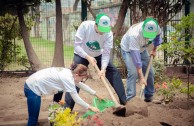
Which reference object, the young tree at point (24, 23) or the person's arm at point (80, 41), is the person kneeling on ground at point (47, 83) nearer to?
the person's arm at point (80, 41)

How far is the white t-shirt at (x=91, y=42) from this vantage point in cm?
497

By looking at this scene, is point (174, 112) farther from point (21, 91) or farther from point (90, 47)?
point (21, 91)

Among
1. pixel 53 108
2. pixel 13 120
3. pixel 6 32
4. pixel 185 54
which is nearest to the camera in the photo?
pixel 53 108

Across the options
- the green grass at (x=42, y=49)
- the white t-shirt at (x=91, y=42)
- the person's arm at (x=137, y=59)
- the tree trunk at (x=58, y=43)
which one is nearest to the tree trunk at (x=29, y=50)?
the green grass at (x=42, y=49)

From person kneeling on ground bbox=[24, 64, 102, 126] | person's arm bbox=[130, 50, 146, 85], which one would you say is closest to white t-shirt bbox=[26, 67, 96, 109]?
person kneeling on ground bbox=[24, 64, 102, 126]

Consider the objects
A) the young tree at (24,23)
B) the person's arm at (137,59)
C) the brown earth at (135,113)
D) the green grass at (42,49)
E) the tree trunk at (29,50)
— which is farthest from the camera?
the green grass at (42,49)

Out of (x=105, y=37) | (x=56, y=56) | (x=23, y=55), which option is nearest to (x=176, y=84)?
(x=105, y=37)

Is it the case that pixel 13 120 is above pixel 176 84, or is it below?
below

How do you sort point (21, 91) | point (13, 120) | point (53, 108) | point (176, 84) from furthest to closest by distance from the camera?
point (21, 91), point (176, 84), point (13, 120), point (53, 108)

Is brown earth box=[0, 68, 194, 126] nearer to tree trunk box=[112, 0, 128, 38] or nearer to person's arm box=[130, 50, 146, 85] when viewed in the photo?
person's arm box=[130, 50, 146, 85]

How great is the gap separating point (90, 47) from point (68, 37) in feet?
15.2

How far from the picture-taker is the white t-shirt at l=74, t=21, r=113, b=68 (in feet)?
16.3

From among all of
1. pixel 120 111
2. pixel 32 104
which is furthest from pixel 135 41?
pixel 32 104

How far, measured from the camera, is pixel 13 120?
16.4 ft
